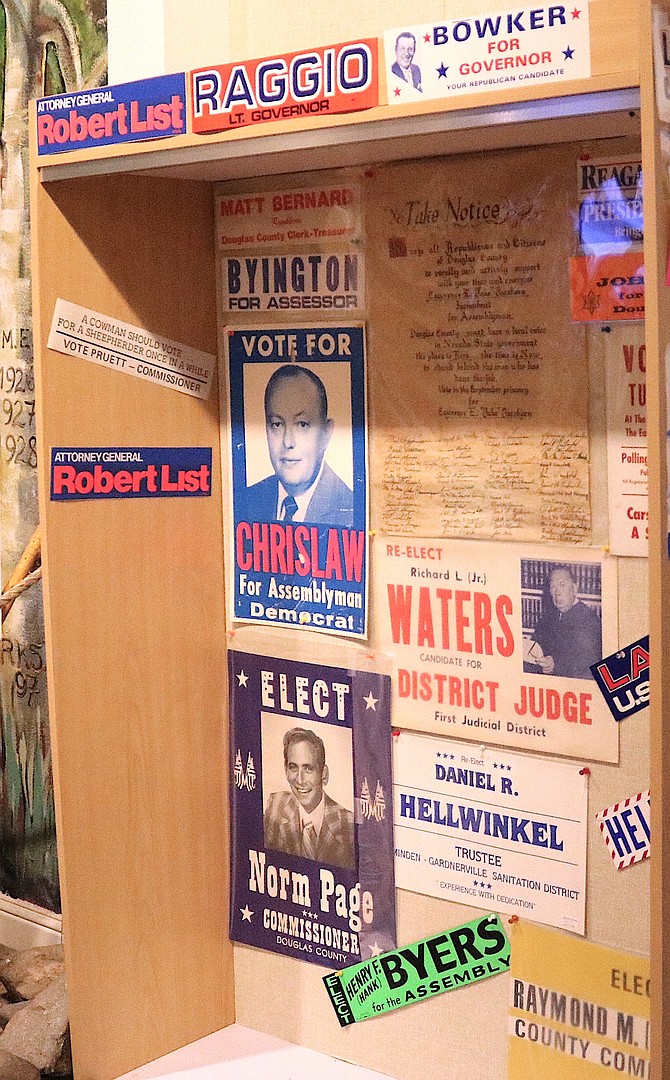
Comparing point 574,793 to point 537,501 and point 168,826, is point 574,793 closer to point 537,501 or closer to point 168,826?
point 537,501

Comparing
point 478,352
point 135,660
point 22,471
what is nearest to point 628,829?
point 478,352

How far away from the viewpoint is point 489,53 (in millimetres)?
1424

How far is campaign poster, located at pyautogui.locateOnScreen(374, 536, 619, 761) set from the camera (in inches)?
70.2

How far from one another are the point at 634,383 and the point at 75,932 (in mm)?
1202

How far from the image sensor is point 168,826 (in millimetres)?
2148

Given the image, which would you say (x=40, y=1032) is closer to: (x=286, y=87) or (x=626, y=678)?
(x=626, y=678)

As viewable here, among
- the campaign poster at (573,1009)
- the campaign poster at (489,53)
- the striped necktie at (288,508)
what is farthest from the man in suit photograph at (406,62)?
the campaign poster at (573,1009)

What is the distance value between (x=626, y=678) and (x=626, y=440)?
330mm

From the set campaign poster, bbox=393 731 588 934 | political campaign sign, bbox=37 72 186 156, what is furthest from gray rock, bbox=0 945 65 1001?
political campaign sign, bbox=37 72 186 156

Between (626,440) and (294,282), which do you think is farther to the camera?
(294,282)

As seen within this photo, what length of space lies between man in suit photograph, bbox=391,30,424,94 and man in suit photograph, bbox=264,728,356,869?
1.07m

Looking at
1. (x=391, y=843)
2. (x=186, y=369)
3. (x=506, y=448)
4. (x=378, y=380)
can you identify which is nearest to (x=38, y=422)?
(x=186, y=369)

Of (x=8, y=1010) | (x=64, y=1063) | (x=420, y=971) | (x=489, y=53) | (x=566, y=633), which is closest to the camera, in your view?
(x=489, y=53)

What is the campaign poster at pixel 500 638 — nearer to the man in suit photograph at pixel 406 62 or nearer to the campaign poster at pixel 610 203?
the campaign poster at pixel 610 203
